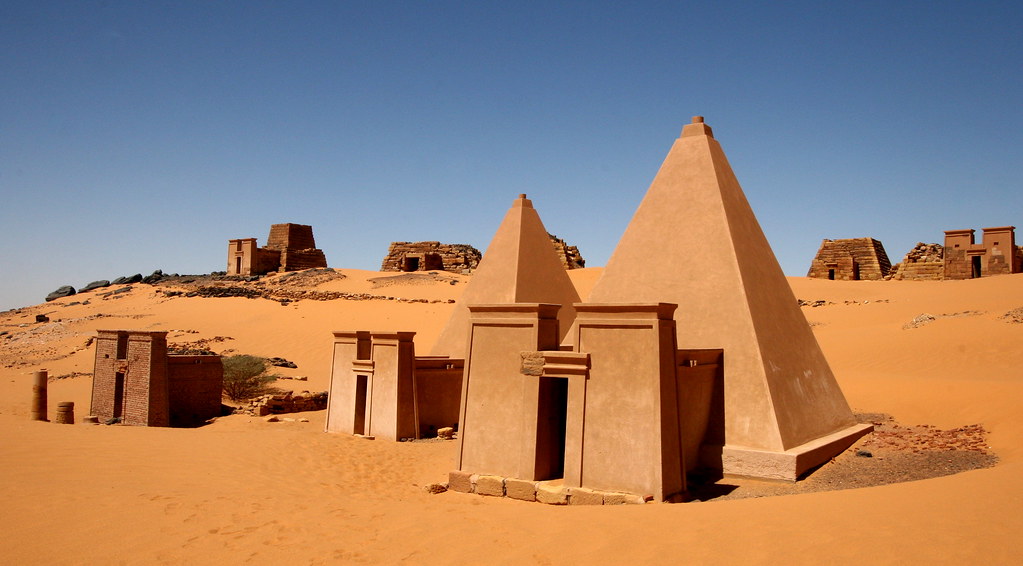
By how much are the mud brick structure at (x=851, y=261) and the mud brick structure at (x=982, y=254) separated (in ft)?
9.70

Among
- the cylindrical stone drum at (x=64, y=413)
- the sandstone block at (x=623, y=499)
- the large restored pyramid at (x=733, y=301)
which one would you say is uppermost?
the large restored pyramid at (x=733, y=301)

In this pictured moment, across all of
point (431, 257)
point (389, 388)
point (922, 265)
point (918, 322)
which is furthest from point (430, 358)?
point (922, 265)

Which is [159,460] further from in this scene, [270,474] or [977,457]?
[977,457]

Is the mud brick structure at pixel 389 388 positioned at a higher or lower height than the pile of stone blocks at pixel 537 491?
higher

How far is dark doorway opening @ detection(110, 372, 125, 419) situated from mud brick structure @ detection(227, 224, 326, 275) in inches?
1037

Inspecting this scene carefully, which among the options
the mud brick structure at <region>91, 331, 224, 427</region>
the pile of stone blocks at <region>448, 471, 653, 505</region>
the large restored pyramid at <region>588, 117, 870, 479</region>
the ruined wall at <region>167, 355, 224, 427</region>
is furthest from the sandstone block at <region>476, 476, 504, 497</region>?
the ruined wall at <region>167, 355, 224, 427</region>

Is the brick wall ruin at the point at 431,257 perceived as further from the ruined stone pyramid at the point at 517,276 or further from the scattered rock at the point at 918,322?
the ruined stone pyramid at the point at 517,276

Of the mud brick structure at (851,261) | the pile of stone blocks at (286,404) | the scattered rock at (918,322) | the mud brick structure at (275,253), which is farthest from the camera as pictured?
the mud brick structure at (275,253)

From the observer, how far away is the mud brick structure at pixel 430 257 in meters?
38.2

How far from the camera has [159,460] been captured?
31.0ft

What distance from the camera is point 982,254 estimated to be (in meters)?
30.3

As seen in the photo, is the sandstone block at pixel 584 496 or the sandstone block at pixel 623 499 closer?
the sandstone block at pixel 623 499

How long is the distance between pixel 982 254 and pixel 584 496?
29.8 meters

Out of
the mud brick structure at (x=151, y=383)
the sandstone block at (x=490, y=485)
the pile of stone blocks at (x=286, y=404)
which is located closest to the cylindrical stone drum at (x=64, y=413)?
the mud brick structure at (x=151, y=383)
